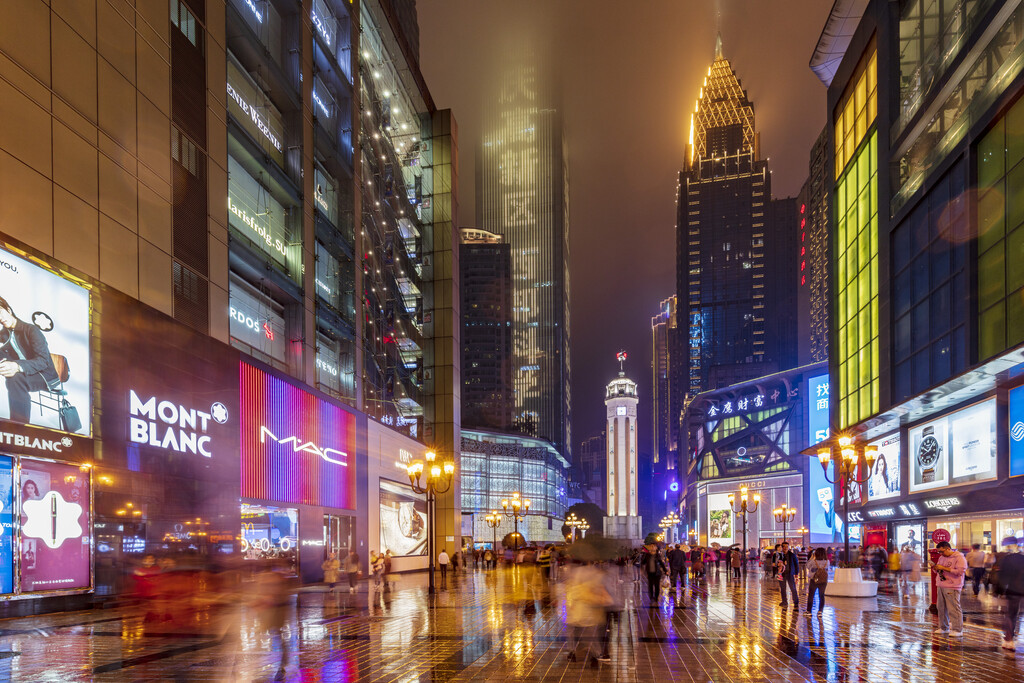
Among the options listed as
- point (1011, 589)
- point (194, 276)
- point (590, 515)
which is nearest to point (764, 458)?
point (590, 515)

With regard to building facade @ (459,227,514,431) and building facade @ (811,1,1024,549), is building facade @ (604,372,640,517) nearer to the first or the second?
building facade @ (459,227,514,431)

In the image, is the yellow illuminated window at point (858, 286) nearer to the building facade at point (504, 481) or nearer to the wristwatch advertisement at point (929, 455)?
the wristwatch advertisement at point (929, 455)

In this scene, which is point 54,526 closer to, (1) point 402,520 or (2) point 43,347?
(2) point 43,347

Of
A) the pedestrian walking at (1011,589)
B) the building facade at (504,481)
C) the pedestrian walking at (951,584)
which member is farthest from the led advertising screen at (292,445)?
the building facade at (504,481)

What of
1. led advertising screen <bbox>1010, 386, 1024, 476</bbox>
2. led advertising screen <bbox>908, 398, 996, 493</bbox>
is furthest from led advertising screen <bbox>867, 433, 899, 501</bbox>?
led advertising screen <bbox>1010, 386, 1024, 476</bbox>

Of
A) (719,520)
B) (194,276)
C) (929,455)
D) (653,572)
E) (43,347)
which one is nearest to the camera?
(43,347)

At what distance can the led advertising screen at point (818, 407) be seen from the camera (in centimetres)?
8394

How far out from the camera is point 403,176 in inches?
2066

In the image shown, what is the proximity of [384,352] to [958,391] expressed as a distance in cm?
2771

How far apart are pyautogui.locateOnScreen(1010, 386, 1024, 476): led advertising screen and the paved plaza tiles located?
722cm

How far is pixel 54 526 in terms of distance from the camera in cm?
1823

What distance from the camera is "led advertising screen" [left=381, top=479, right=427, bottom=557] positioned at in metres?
41.9

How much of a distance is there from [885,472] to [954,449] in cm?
884

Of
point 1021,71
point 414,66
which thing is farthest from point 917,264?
point 414,66
